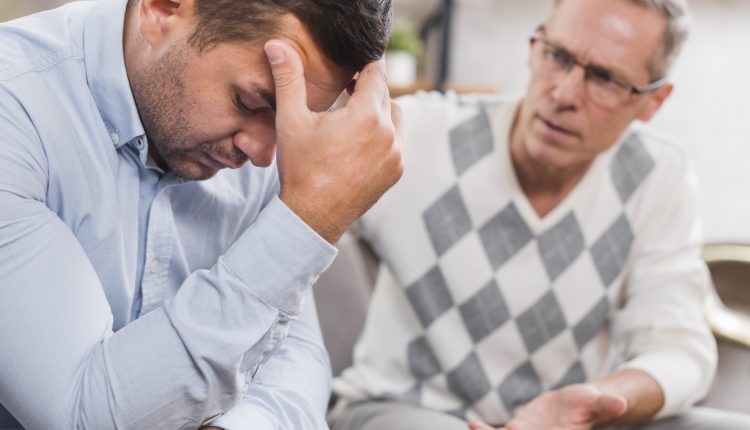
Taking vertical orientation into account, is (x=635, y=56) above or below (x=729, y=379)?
above

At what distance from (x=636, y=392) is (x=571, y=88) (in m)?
0.54

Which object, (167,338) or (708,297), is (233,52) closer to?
(167,338)

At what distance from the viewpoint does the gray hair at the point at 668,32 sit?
4.72 feet

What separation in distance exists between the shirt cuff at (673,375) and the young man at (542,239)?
3 centimetres

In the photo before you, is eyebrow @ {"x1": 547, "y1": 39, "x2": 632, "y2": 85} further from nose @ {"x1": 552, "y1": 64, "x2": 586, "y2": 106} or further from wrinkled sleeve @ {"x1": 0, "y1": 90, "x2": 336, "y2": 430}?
wrinkled sleeve @ {"x1": 0, "y1": 90, "x2": 336, "y2": 430}

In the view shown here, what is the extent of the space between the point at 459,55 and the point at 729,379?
2198mm

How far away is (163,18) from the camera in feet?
2.81

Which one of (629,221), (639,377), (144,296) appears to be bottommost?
(639,377)

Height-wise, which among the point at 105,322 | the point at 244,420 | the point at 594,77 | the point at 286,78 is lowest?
the point at 244,420

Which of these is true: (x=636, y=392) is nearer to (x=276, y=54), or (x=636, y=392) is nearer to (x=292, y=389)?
(x=292, y=389)

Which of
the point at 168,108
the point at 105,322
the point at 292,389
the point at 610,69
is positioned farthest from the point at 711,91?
the point at 105,322

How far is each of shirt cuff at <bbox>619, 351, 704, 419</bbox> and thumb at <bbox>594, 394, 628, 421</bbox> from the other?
5.9 inches

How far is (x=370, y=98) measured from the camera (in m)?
0.86

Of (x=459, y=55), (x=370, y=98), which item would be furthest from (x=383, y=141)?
(x=459, y=55)
